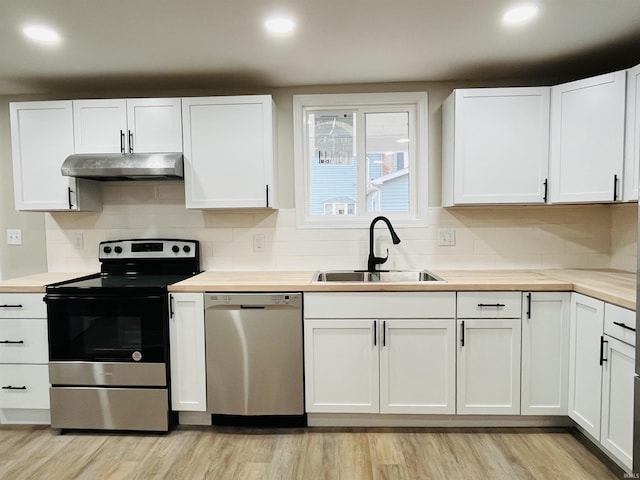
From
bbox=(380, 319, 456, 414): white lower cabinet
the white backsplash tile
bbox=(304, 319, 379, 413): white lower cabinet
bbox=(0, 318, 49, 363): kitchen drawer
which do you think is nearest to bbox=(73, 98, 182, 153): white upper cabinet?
the white backsplash tile

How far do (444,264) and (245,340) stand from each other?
1503 millimetres

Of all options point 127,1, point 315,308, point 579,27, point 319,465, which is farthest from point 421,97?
point 319,465

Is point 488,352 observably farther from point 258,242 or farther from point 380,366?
point 258,242

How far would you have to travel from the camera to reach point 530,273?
2502 millimetres

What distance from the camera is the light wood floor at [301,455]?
191 centimetres

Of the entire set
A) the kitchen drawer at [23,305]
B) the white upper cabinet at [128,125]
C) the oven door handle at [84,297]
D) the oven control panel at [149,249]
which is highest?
the white upper cabinet at [128,125]

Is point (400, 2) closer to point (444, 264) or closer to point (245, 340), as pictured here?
point (444, 264)

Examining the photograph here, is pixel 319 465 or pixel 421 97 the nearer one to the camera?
pixel 319 465

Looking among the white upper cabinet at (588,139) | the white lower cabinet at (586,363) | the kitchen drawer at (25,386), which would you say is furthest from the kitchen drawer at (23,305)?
the white upper cabinet at (588,139)

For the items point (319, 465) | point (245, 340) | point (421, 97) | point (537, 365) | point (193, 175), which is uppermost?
point (421, 97)

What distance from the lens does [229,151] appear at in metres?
2.51

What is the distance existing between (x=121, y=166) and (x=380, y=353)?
1961mm

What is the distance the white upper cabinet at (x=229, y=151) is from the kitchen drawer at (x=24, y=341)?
45.9 inches

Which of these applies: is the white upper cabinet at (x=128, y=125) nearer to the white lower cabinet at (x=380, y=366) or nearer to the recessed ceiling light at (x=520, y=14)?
the white lower cabinet at (x=380, y=366)
